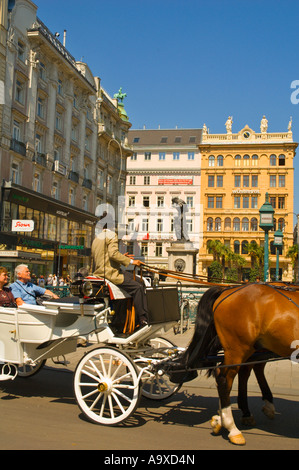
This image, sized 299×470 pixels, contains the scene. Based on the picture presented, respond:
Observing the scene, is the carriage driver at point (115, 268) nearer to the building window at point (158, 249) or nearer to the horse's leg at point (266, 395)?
the horse's leg at point (266, 395)

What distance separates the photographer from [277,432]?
534cm

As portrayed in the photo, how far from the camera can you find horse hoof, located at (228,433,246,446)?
4.84 meters

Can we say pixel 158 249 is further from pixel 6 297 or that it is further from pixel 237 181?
pixel 6 297

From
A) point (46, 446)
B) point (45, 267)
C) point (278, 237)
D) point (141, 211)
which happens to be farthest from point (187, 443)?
point (141, 211)

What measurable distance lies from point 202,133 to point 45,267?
1950 inches

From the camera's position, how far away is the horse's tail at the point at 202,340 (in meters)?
5.65

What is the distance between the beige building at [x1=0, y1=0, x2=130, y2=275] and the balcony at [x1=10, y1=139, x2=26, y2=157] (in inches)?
2.8

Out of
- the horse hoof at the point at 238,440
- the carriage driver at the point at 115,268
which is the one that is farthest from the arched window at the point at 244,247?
the horse hoof at the point at 238,440

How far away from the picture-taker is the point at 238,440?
486 cm

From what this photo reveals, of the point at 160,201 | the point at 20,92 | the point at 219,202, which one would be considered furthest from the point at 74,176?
the point at 219,202

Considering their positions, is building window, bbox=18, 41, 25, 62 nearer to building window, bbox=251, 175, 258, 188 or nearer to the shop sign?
the shop sign

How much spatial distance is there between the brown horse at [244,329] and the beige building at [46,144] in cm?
1757

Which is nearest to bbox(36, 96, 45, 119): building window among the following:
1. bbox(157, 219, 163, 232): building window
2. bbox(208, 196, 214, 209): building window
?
bbox(157, 219, 163, 232): building window

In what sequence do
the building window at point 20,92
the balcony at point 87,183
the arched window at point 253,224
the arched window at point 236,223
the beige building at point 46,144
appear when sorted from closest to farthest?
1. the beige building at point 46,144
2. the building window at point 20,92
3. the balcony at point 87,183
4. the arched window at point 253,224
5. the arched window at point 236,223
